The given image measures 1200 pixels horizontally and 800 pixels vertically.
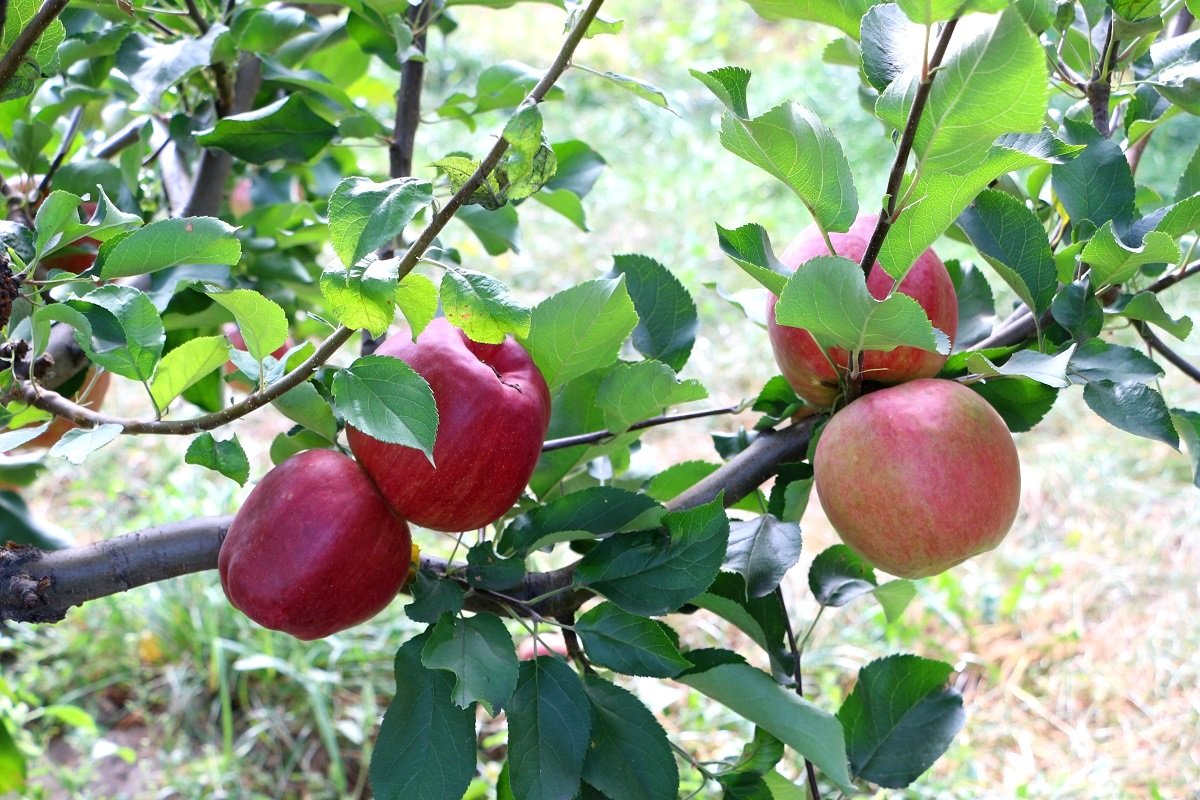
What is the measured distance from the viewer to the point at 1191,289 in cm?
277

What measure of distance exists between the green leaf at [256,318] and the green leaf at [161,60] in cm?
24

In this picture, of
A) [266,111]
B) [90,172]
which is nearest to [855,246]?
[266,111]

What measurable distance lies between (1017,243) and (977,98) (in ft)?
0.68

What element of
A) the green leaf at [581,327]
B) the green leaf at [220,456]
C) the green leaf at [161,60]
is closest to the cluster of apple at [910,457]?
the green leaf at [581,327]

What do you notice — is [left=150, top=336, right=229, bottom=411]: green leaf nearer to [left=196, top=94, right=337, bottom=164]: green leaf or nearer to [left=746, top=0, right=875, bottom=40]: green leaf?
[left=196, top=94, right=337, bottom=164]: green leaf

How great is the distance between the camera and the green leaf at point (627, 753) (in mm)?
624

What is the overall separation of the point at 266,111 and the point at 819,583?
0.52 m

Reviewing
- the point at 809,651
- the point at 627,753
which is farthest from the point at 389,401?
the point at 809,651

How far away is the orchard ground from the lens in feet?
5.07

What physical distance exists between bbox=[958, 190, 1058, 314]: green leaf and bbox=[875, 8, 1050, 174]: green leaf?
14cm

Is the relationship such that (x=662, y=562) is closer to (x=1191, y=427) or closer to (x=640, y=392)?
(x=640, y=392)

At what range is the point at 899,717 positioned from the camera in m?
0.77

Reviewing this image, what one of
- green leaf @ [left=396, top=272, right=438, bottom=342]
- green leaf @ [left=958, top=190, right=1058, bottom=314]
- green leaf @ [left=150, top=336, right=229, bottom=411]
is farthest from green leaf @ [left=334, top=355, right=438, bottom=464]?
green leaf @ [left=958, top=190, right=1058, bottom=314]

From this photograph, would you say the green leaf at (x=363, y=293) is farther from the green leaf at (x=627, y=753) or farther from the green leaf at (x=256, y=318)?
the green leaf at (x=627, y=753)
